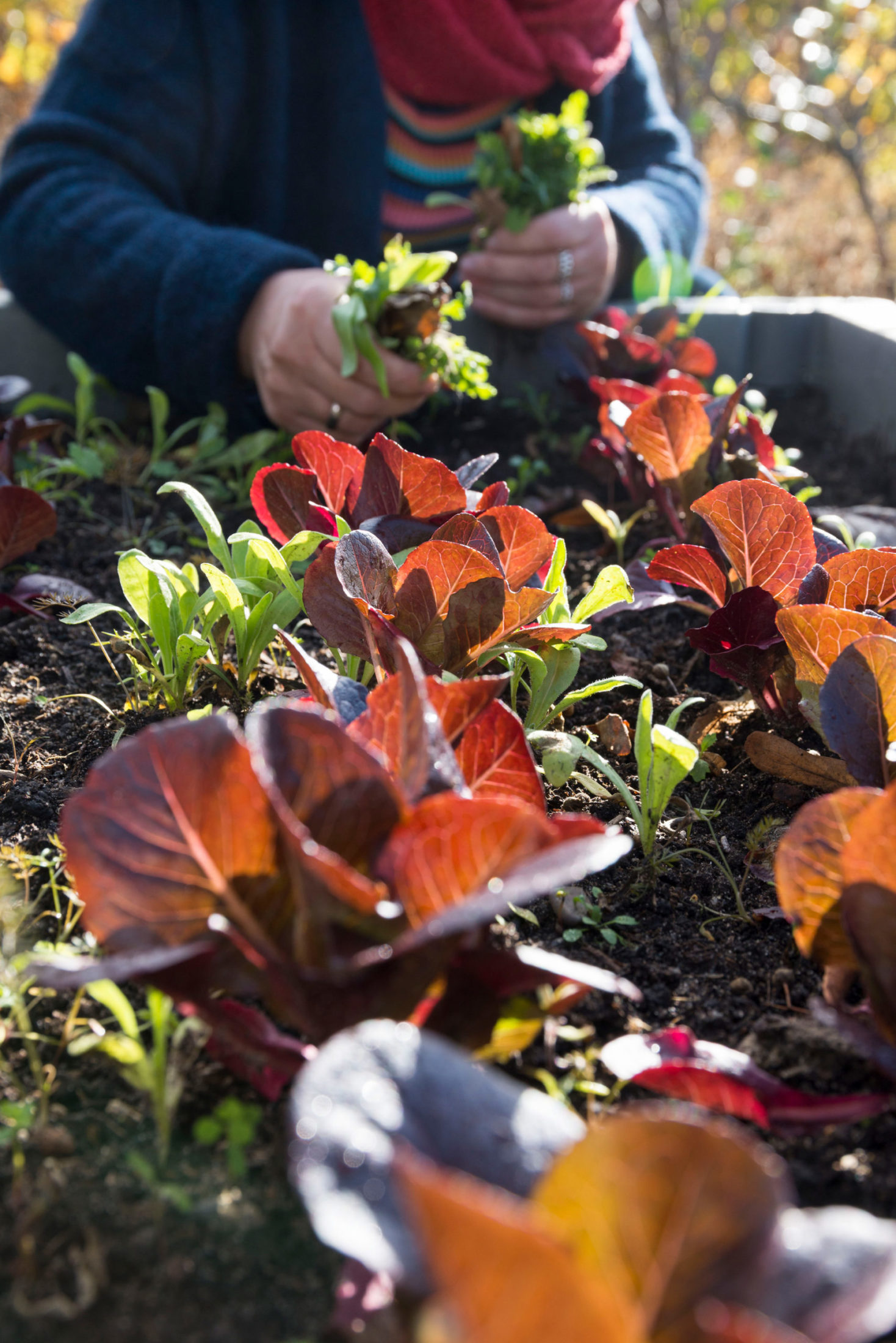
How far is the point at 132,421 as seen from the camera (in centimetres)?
204

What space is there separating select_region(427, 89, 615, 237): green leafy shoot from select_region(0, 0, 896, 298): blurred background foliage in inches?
97.6

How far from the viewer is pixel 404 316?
1.43 meters

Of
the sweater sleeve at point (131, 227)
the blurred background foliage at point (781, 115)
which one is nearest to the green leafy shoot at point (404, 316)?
the sweater sleeve at point (131, 227)

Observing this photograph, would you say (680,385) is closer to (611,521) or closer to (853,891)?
(611,521)

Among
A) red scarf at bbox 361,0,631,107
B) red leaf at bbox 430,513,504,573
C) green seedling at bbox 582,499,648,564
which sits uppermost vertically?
red scarf at bbox 361,0,631,107

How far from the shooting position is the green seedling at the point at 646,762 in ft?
2.70

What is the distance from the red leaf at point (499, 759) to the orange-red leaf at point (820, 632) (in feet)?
0.92

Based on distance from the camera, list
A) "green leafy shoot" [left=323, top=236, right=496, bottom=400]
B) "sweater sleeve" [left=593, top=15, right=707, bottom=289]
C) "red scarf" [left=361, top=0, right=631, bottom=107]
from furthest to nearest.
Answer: "sweater sleeve" [left=593, top=15, right=707, bottom=289]
"red scarf" [left=361, top=0, right=631, bottom=107]
"green leafy shoot" [left=323, top=236, right=496, bottom=400]

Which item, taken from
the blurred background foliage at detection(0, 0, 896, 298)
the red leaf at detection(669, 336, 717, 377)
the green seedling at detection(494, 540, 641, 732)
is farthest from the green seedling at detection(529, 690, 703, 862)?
the blurred background foliage at detection(0, 0, 896, 298)

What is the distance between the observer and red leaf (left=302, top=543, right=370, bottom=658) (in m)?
0.88

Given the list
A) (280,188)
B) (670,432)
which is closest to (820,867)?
(670,432)

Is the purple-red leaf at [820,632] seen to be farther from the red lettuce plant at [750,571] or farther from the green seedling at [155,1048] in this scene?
the green seedling at [155,1048]

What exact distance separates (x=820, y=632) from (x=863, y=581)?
0.11 m

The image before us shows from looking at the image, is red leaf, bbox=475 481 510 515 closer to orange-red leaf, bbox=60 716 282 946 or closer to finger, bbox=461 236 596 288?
orange-red leaf, bbox=60 716 282 946
